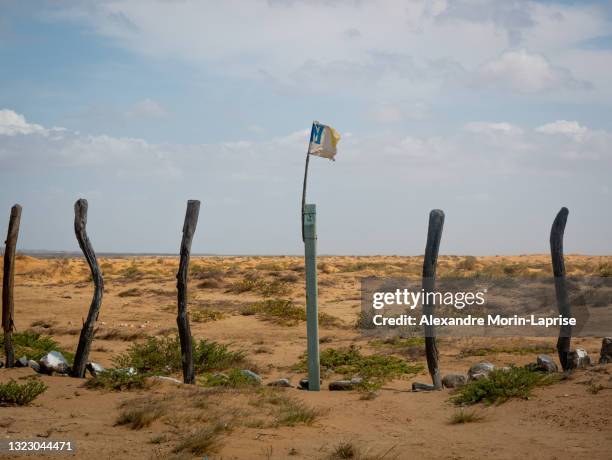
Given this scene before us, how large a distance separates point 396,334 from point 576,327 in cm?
495

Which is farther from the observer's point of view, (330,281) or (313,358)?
(330,281)

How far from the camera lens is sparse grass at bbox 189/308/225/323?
748 inches

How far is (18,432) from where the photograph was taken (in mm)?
7301

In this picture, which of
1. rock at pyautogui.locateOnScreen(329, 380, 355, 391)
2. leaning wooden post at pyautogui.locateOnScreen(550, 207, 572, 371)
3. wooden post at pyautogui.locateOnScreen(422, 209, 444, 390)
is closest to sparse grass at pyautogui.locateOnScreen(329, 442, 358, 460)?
rock at pyautogui.locateOnScreen(329, 380, 355, 391)

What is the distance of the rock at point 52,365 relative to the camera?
422 inches

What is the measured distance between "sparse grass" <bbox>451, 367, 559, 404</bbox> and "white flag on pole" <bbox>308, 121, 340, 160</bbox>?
417 cm

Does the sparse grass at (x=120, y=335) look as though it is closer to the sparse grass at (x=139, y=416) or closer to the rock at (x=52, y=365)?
the rock at (x=52, y=365)

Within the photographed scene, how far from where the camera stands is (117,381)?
969 cm

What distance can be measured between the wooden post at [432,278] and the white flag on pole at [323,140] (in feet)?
6.46

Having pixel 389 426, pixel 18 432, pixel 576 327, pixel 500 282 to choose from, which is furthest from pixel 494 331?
pixel 18 432

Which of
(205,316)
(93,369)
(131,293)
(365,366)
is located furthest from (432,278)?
(131,293)

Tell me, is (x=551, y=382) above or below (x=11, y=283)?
below

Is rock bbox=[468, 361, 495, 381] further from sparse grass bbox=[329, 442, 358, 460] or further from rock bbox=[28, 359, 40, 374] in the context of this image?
rock bbox=[28, 359, 40, 374]

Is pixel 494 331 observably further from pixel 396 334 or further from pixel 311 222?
pixel 311 222
